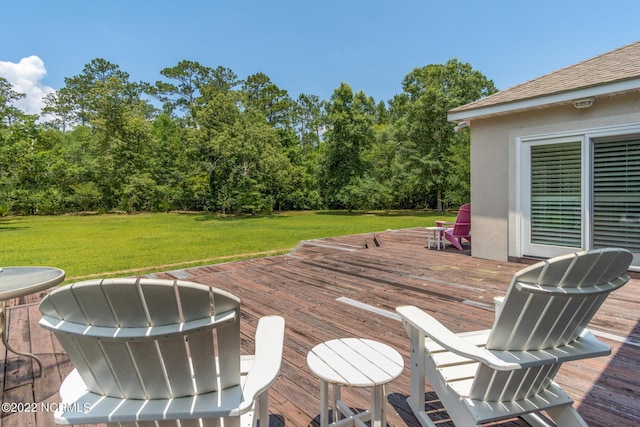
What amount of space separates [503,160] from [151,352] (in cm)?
646

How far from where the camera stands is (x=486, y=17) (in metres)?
11.8

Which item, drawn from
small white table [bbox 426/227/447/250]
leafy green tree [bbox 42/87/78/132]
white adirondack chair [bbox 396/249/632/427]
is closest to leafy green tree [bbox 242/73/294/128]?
leafy green tree [bbox 42/87/78/132]

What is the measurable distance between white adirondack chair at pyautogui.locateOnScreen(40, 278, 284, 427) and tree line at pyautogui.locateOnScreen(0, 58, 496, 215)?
21.9 meters

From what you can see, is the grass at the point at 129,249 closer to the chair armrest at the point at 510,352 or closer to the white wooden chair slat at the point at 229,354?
the white wooden chair slat at the point at 229,354

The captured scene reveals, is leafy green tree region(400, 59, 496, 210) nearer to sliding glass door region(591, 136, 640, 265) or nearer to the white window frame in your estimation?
the white window frame

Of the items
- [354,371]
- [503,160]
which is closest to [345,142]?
[503,160]

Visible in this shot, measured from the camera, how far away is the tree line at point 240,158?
22891mm

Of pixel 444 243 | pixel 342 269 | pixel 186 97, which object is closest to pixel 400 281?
pixel 342 269

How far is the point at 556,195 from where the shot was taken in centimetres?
567

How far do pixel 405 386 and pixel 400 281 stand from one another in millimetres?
2727

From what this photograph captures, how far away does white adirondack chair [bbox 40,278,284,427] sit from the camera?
44.9 inches

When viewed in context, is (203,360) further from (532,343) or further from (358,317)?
(358,317)

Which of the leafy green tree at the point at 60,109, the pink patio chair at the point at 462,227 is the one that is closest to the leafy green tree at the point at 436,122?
the pink patio chair at the point at 462,227

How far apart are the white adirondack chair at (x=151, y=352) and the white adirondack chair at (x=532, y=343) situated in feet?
3.03
